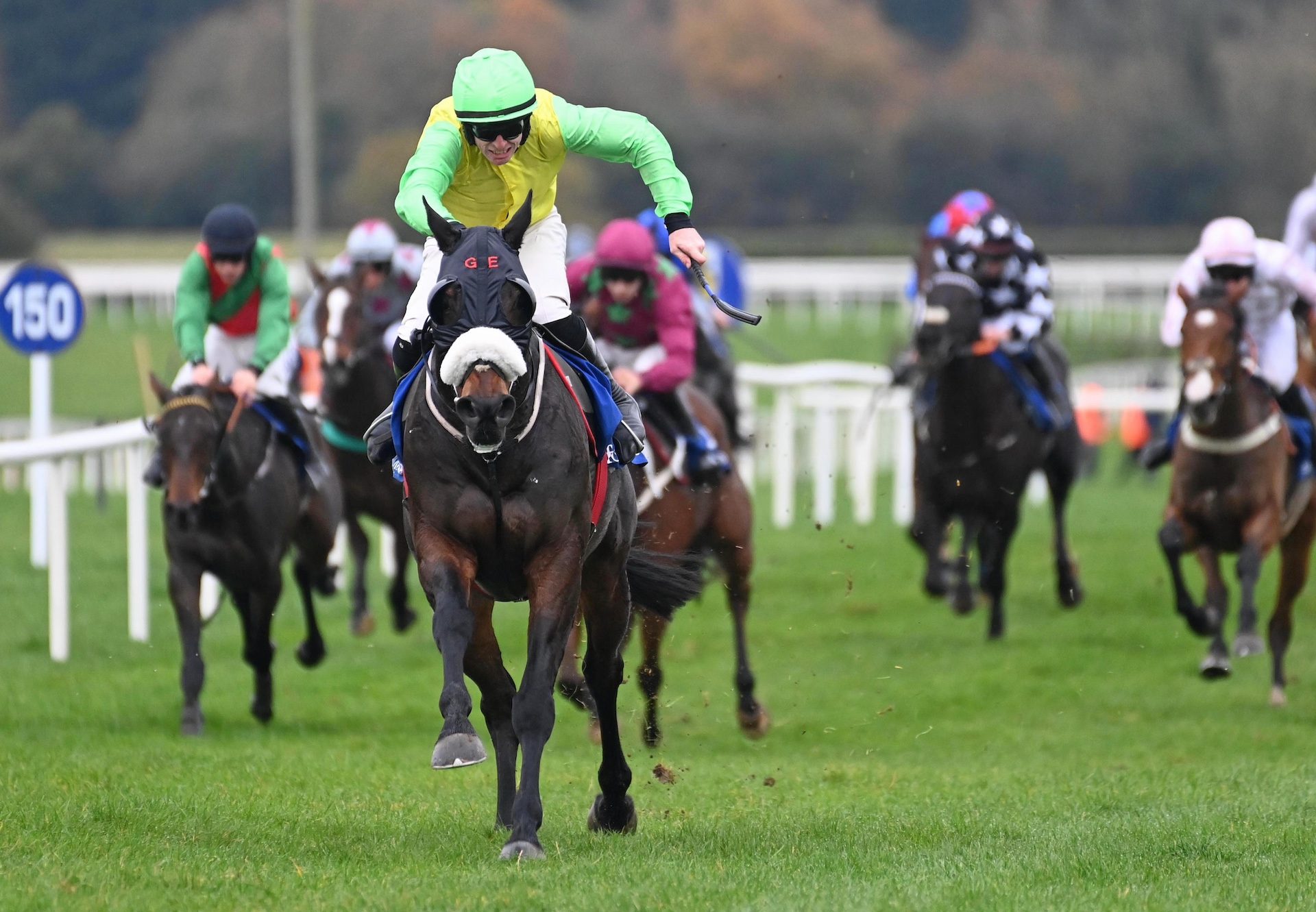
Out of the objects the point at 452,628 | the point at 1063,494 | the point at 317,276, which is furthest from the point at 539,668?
the point at 1063,494

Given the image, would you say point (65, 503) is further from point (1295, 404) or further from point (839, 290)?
point (839, 290)

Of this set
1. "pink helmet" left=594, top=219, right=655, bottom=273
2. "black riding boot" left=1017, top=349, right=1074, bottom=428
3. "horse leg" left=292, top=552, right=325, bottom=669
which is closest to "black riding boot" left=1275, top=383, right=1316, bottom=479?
"black riding boot" left=1017, top=349, right=1074, bottom=428

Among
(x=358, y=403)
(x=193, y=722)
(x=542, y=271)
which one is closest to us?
(x=542, y=271)

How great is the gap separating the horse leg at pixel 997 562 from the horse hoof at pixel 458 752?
671 cm

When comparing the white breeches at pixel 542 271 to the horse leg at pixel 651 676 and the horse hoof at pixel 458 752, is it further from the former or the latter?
the horse leg at pixel 651 676

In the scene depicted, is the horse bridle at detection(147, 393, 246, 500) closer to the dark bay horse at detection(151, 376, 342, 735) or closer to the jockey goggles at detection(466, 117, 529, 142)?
the dark bay horse at detection(151, 376, 342, 735)

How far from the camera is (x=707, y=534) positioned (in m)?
9.38

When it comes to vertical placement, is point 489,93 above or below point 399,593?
above

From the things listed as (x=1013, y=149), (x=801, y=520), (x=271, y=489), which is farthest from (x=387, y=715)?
(x=1013, y=149)

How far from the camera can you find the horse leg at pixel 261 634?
29.6ft

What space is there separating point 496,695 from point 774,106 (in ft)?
83.1

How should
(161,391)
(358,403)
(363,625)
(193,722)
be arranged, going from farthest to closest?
(363,625) → (358,403) → (161,391) → (193,722)

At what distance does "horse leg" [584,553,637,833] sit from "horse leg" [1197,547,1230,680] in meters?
3.90

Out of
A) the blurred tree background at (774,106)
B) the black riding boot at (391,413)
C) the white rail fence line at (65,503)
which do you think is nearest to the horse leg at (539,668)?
the black riding boot at (391,413)
